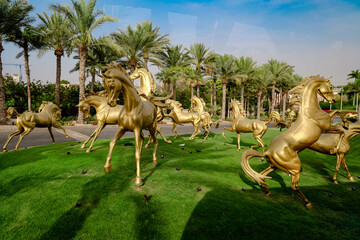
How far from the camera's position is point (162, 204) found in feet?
11.8

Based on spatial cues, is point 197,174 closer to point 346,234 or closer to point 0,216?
point 346,234

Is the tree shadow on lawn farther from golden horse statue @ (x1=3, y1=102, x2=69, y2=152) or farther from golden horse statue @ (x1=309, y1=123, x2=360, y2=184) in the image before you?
golden horse statue @ (x1=3, y1=102, x2=69, y2=152)

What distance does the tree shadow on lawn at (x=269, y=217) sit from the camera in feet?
9.53

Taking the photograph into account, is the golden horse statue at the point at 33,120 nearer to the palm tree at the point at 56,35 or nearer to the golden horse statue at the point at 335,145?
the golden horse statue at the point at 335,145

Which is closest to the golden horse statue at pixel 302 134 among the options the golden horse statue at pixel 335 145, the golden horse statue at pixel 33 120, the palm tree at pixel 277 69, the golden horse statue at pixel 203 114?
the golden horse statue at pixel 335 145

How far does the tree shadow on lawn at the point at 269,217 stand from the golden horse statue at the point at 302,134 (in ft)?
1.28

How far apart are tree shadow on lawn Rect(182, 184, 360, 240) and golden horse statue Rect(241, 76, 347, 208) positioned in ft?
1.28

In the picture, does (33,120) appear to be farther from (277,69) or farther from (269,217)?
(277,69)

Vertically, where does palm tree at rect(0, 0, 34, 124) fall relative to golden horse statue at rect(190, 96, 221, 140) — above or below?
above

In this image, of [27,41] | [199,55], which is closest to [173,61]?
[199,55]

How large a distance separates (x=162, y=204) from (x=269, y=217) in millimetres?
1894

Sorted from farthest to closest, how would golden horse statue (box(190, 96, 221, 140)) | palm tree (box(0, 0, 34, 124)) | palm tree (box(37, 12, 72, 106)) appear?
palm tree (box(37, 12, 72, 106)) < palm tree (box(0, 0, 34, 124)) < golden horse statue (box(190, 96, 221, 140))

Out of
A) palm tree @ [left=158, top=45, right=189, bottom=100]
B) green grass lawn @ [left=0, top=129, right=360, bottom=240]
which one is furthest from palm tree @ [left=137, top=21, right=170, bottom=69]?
green grass lawn @ [left=0, top=129, right=360, bottom=240]

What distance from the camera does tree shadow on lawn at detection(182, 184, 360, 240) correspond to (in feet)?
9.53
